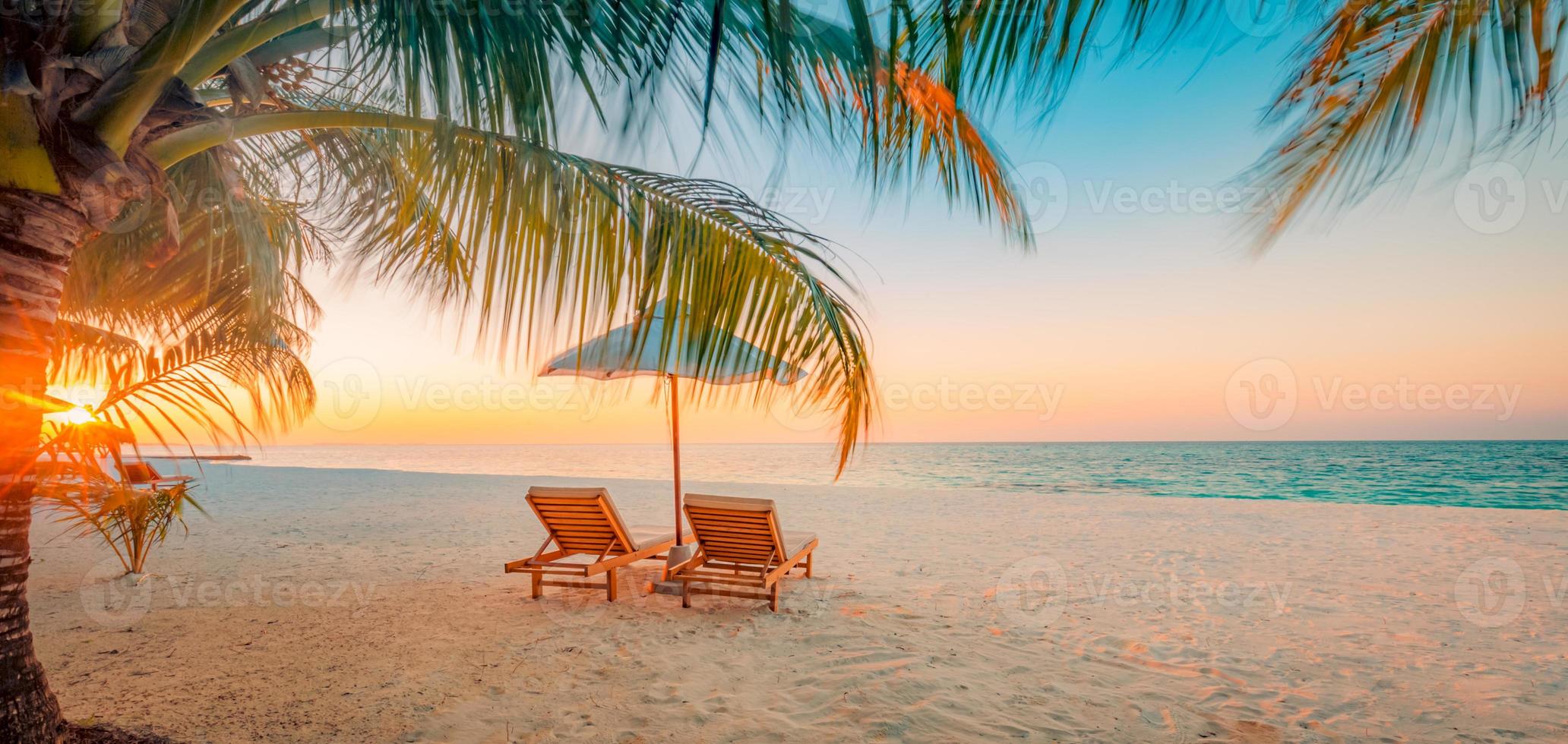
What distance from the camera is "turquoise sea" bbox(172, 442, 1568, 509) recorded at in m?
21.6

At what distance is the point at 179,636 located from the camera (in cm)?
399

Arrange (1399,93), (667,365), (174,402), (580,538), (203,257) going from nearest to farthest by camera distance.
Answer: (1399,93) → (174,402) → (667,365) → (203,257) → (580,538)

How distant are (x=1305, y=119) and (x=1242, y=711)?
2.64m

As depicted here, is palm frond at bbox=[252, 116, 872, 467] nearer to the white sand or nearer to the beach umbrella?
the beach umbrella

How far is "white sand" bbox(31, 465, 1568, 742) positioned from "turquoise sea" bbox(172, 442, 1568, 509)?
40.7 feet

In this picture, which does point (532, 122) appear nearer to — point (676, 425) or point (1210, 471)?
point (676, 425)

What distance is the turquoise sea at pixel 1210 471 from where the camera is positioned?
21625 mm

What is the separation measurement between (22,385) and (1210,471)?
35.8 meters

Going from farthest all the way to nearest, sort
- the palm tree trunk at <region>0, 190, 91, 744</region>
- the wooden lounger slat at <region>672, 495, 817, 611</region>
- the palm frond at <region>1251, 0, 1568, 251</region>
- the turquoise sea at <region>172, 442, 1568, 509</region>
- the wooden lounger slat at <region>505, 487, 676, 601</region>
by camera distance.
A: the turquoise sea at <region>172, 442, 1568, 509</region>, the wooden lounger slat at <region>505, 487, 676, 601</region>, the wooden lounger slat at <region>672, 495, 817, 611</region>, the palm tree trunk at <region>0, 190, 91, 744</region>, the palm frond at <region>1251, 0, 1568, 251</region>

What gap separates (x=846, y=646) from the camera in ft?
12.8

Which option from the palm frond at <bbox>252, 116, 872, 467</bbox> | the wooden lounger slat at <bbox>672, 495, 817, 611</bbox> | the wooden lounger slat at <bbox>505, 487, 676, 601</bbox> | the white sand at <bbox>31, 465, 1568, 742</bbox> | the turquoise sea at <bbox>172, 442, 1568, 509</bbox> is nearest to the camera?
the palm frond at <bbox>252, 116, 872, 467</bbox>

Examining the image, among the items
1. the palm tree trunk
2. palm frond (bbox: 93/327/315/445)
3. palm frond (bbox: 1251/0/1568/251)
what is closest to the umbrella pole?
palm frond (bbox: 93/327/315/445)

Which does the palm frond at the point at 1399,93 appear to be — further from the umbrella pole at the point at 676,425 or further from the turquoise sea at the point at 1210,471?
the turquoise sea at the point at 1210,471

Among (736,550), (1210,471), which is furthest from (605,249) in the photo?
(1210,471)
